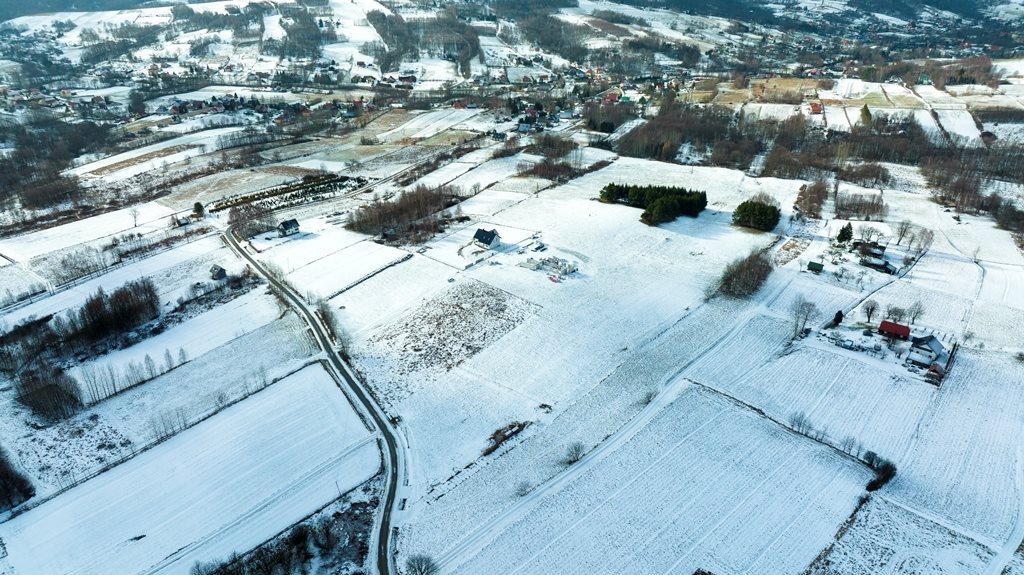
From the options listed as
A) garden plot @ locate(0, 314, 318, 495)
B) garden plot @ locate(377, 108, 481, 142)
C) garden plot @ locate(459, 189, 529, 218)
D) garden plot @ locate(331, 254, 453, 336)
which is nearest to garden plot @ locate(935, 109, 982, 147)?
garden plot @ locate(459, 189, 529, 218)

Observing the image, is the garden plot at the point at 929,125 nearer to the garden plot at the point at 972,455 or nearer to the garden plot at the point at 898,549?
the garden plot at the point at 972,455

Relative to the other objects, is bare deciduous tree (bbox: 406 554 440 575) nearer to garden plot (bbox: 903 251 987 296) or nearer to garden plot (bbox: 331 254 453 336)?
garden plot (bbox: 331 254 453 336)

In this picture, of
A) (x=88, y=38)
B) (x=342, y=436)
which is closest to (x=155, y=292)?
(x=342, y=436)

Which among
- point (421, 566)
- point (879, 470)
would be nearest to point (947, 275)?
point (879, 470)

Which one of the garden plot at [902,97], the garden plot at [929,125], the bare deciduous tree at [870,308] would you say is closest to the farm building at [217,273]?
the bare deciduous tree at [870,308]

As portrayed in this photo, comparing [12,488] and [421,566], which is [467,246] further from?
[12,488]

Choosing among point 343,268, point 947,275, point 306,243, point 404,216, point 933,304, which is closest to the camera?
point 933,304
